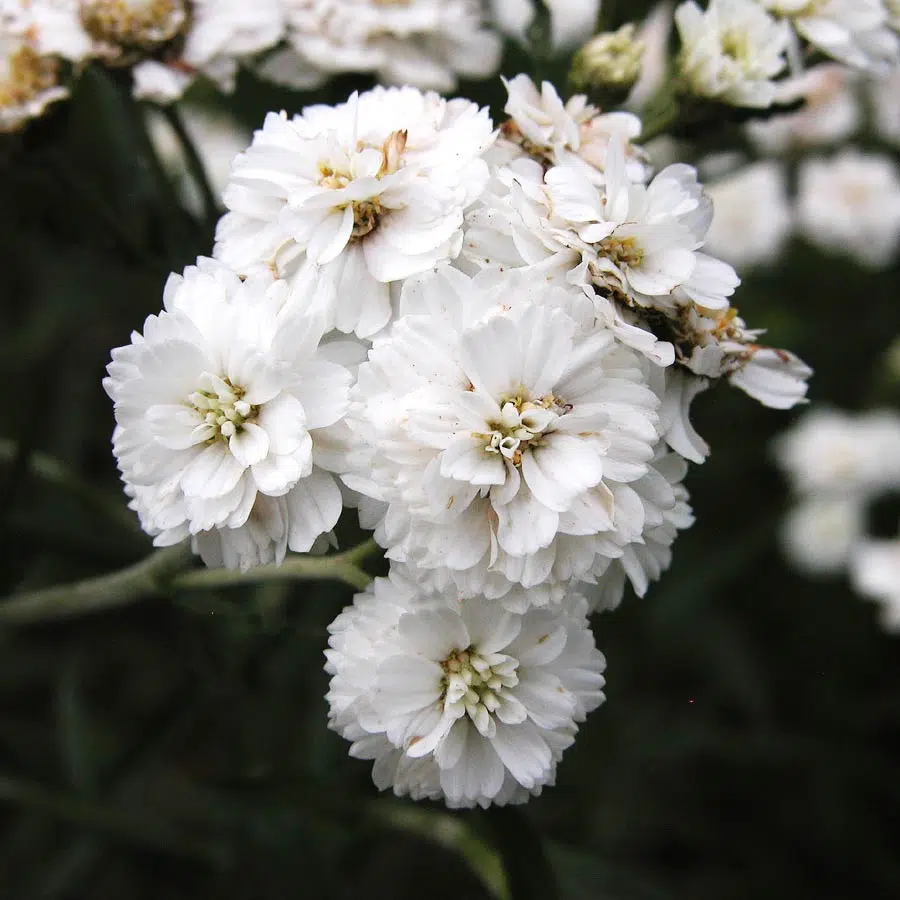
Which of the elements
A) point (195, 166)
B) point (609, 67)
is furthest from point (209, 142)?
point (609, 67)

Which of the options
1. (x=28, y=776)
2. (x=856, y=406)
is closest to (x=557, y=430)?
(x=28, y=776)

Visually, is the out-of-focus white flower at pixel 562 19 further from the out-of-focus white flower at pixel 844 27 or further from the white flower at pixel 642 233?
the white flower at pixel 642 233

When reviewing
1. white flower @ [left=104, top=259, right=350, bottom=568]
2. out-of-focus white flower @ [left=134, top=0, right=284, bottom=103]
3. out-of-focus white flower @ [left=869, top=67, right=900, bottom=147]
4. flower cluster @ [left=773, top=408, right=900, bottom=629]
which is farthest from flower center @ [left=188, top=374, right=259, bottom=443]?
out-of-focus white flower @ [left=869, top=67, right=900, bottom=147]

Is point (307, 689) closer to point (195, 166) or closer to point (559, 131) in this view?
point (195, 166)

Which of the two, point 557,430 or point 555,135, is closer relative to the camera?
point 557,430

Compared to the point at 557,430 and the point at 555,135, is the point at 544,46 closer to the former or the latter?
the point at 555,135

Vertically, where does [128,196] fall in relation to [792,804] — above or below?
above
